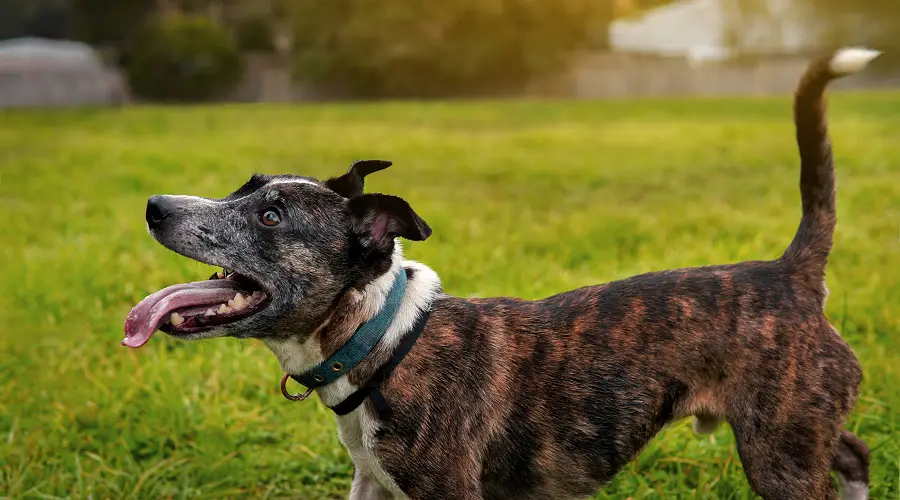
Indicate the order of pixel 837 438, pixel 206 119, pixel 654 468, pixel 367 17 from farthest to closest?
1. pixel 367 17
2. pixel 206 119
3. pixel 654 468
4. pixel 837 438

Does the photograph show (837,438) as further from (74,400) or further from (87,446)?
(74,400)

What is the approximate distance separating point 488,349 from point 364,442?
51 centimetres

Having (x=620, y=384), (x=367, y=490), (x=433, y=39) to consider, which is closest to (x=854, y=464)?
(x=620, y=384)

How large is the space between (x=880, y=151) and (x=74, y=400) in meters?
10.3

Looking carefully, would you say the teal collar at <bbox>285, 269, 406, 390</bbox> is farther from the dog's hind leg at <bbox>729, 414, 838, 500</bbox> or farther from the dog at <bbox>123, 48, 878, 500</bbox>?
the dog's hind leg at <bbox>729, 414, 838, 500</bbox>

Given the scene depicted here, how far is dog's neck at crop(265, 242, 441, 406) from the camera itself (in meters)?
2.75

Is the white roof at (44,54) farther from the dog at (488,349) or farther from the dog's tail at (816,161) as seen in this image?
the dog's tail at (816,161)

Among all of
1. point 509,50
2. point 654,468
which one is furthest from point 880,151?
point 509,50

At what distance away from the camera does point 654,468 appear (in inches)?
152

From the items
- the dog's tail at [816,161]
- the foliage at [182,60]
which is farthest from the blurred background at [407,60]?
the dog's tail at [816,161]

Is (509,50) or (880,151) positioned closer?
(880,151)

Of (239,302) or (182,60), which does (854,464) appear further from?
(182,60)

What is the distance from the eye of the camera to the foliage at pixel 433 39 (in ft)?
107

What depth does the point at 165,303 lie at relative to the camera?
8.94ft
